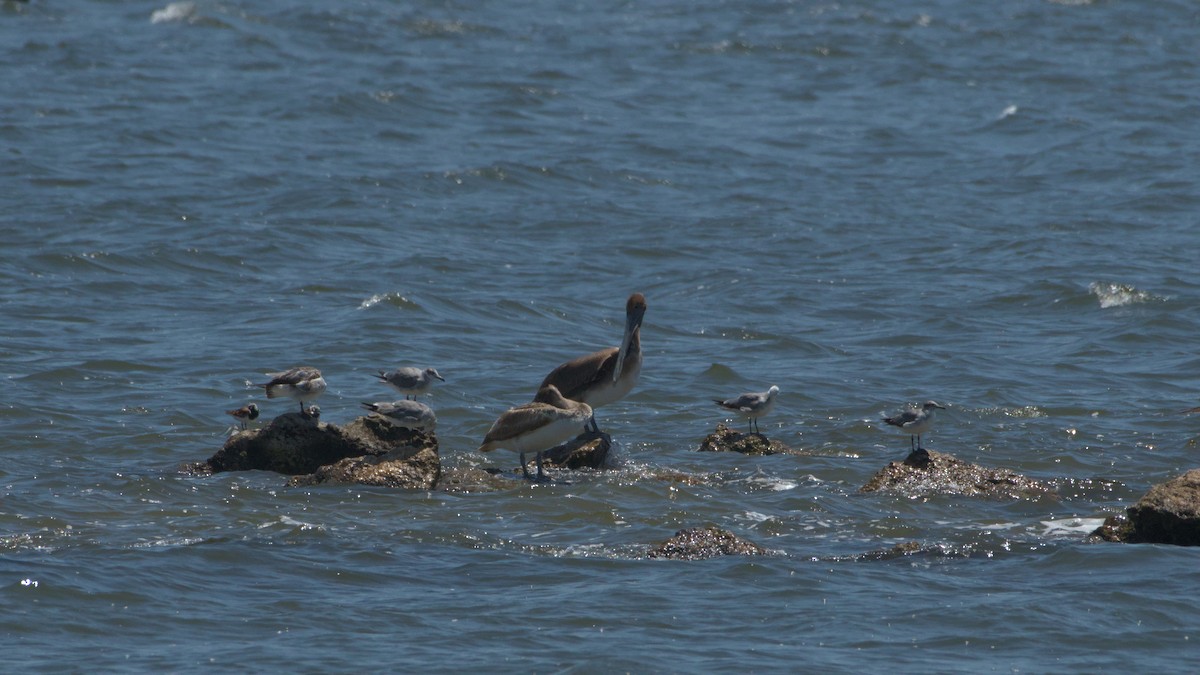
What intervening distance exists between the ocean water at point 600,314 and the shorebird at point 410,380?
80 centimetres

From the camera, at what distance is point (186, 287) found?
19906mm

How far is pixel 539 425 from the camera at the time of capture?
12211 millimetres

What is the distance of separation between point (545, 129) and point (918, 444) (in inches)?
698

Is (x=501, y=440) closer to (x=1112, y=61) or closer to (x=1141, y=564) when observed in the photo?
(x=1141, y=564)

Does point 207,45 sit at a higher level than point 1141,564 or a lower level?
higher

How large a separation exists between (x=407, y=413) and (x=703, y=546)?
2890mm

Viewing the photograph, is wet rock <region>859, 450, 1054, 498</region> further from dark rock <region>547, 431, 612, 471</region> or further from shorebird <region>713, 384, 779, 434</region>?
dark rock <region>547, 431, 612, 471</region>

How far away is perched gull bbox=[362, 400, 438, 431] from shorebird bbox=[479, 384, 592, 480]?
1.61ft

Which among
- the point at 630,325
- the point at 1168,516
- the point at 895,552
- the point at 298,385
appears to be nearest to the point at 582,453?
the point at 630,325

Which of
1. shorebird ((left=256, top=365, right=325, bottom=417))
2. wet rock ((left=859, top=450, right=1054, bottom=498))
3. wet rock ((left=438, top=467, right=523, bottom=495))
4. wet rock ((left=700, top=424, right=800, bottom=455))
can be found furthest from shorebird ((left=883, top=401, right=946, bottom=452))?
shorebird ((left=256, top=365, right=325, bottom=417))

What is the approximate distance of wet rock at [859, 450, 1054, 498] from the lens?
12.2 metres

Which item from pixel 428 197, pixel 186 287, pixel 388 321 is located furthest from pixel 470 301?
pixel 428 197

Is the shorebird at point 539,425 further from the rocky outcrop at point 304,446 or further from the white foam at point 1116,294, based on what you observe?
the white foam at point 1116,294

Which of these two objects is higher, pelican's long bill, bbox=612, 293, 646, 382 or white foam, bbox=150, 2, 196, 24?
white foam, bbox=150, 2, 196, 24
